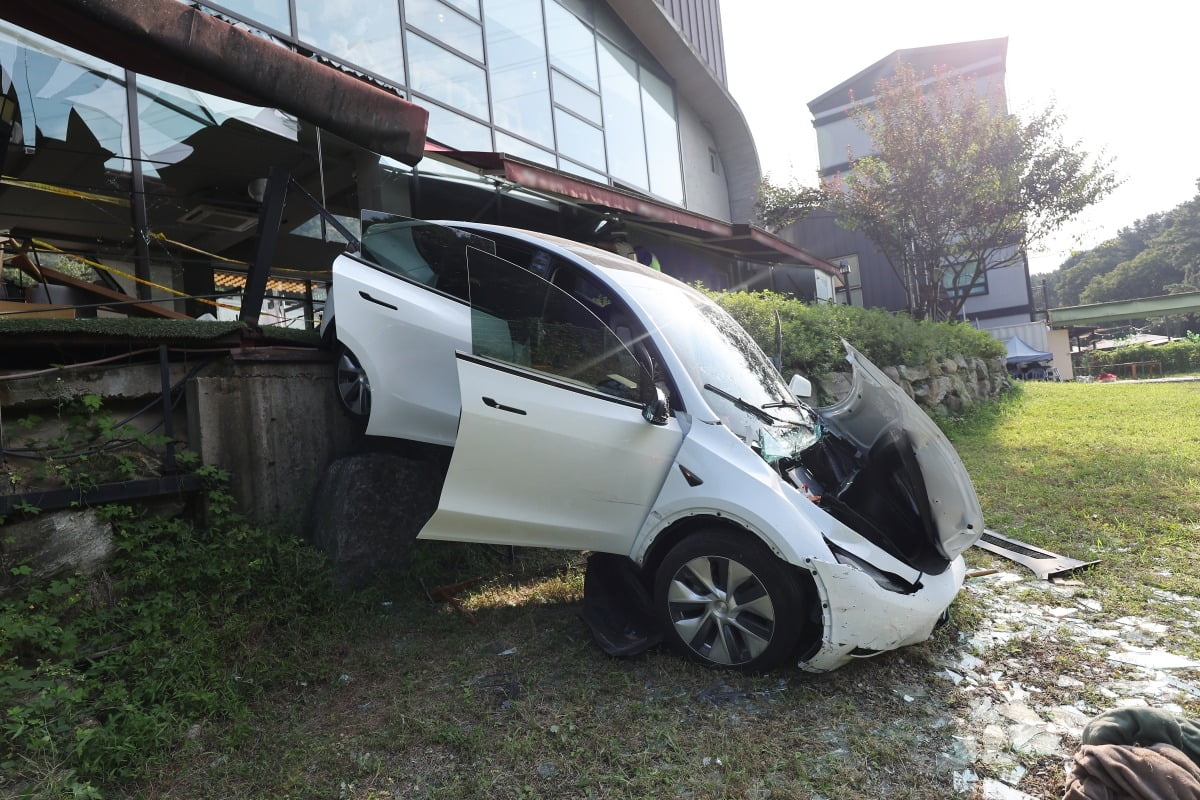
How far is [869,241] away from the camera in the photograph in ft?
65.8

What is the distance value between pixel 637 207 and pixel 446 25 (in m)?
3.54

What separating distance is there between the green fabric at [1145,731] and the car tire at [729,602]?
1.06m

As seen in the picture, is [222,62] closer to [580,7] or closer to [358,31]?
[358,31]

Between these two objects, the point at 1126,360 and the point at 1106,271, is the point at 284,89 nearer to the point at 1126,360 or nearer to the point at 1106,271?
the point at 1126,360

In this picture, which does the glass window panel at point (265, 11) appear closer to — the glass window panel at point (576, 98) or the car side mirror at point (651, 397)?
the glass window panel at point (576, 98)

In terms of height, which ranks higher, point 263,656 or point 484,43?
point 484,43

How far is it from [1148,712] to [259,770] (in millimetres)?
3166

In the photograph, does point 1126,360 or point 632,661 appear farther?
point 1126,360

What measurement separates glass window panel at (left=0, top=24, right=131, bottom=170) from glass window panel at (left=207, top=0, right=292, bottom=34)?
129 centimetres

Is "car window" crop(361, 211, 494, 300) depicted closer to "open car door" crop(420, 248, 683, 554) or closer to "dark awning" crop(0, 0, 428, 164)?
"dark awning" crop(0, 0, 428, 164)

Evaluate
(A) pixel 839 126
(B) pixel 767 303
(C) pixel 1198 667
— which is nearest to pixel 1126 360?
(A) pixel 839 126

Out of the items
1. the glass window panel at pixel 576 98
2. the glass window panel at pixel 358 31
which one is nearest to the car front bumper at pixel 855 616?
the glass window panel at pixel 358 31

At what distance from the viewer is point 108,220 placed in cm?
667

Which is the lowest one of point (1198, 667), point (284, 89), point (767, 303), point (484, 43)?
point (1198, 667)
